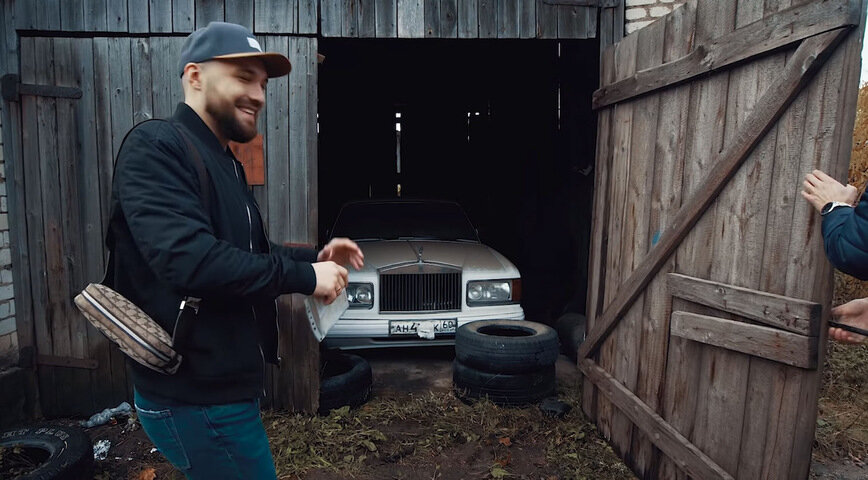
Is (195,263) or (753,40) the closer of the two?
(195,263)

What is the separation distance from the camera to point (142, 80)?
400 cm

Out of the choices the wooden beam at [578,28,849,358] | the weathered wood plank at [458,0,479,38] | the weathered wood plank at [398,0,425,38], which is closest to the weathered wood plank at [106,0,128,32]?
the weathered wood plank at [398,0,425,38]

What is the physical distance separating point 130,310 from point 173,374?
0.22 metres

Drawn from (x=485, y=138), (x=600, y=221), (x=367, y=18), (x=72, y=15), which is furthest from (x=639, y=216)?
(x=485, y=138)

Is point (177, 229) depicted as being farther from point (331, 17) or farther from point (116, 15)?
point (116, 15)

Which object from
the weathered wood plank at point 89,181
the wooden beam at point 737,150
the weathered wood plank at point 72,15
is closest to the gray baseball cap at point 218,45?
the wooden beam at point 737,150

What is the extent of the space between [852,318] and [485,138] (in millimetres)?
10375

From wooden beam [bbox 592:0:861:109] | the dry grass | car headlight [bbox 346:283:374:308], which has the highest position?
wooden beam [bbox 592:0:861:109]

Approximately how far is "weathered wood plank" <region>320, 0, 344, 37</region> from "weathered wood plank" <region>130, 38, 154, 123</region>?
4.24ft

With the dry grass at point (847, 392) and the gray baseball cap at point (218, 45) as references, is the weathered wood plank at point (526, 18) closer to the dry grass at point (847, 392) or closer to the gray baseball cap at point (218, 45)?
the dry grass at point (847, 392)

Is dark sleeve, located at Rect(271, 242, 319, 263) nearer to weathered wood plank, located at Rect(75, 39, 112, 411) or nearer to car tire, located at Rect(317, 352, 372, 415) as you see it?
car tire, located at Rect(317, 352, 372, 415)

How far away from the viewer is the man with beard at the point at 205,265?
138cm

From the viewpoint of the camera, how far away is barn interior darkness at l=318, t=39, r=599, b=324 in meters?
7.73

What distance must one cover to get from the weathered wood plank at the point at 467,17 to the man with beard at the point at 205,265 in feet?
8.89
